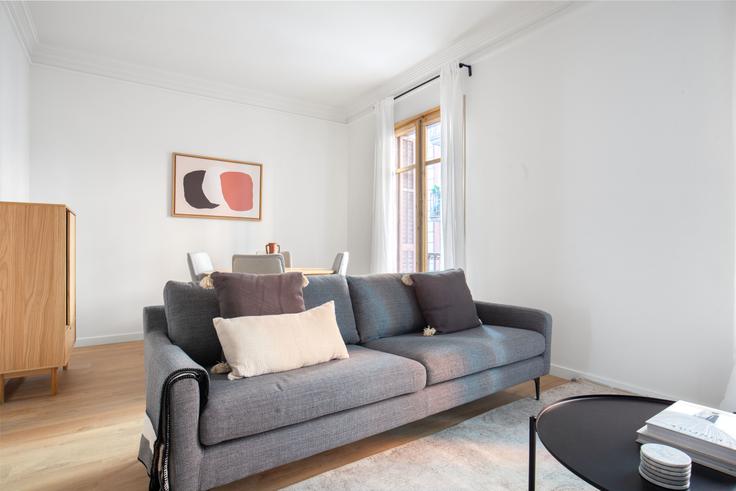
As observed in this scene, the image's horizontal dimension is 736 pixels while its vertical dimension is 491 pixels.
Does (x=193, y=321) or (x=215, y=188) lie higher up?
(x=215, y=188)

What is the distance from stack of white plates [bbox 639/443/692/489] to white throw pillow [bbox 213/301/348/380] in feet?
4.08

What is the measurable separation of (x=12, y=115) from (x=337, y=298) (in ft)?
9.85

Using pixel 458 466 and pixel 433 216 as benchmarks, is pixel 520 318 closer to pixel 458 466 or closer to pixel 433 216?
pixel 458 466

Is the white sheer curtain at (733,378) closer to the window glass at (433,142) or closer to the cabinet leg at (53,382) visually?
the window glass at (433,142)

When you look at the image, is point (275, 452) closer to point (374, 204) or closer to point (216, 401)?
point (216, 401)

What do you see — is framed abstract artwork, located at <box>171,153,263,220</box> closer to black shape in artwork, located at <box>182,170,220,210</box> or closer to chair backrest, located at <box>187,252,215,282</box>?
black shape in artwork, located at <box>182,170,220,210</box>

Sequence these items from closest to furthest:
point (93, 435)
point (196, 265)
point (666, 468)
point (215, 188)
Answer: point (666, 468), point (93, 435), point (196, 265), point (215, 188)

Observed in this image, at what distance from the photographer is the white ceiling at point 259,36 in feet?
10.8

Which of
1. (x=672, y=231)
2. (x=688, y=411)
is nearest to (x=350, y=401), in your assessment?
(x=688, y=411)

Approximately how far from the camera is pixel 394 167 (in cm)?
483

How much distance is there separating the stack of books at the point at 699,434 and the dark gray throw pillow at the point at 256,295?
1.48m

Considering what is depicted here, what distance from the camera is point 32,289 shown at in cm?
260

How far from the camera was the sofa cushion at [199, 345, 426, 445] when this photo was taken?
1.44m

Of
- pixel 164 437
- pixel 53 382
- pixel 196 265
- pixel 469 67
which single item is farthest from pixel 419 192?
pixel 164 437
